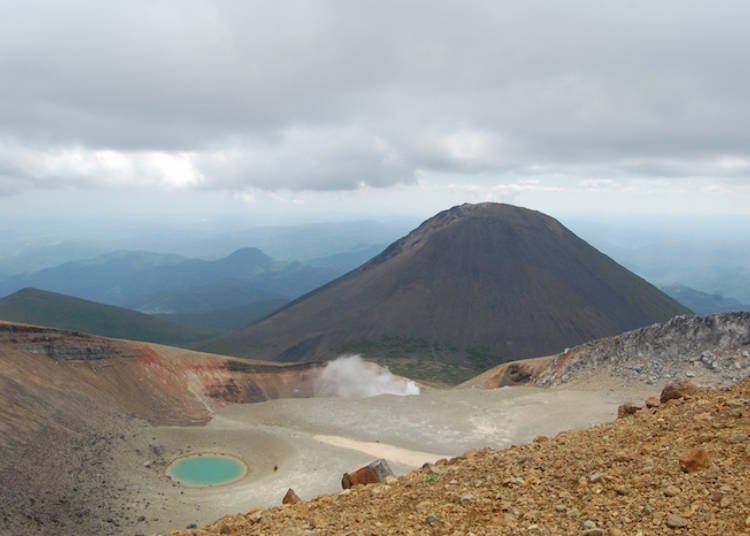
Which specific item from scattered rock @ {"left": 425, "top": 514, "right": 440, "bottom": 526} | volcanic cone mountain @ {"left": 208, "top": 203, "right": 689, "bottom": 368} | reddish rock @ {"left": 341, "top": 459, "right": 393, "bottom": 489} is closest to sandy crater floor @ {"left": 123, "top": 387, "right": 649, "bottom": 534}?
reddish rock @ {"left": 341, "top": 459, "right": 393, "bottom": 489}

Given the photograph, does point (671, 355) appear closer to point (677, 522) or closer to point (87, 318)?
point (677, 522)

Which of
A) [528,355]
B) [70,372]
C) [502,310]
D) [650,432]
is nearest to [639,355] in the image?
[650,432]

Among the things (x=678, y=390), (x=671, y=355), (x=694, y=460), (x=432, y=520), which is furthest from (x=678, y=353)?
(x=432, y=520)

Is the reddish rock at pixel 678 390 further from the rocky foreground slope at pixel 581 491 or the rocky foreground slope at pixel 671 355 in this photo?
the rocky foreground slope at pixel 671 355

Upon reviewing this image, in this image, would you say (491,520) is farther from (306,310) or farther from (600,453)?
(306,310)

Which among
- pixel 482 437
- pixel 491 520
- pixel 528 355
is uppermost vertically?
pixel 491 520

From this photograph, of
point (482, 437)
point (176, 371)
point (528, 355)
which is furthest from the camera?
point (528, 355)

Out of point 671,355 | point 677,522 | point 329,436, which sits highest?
point 677,522
